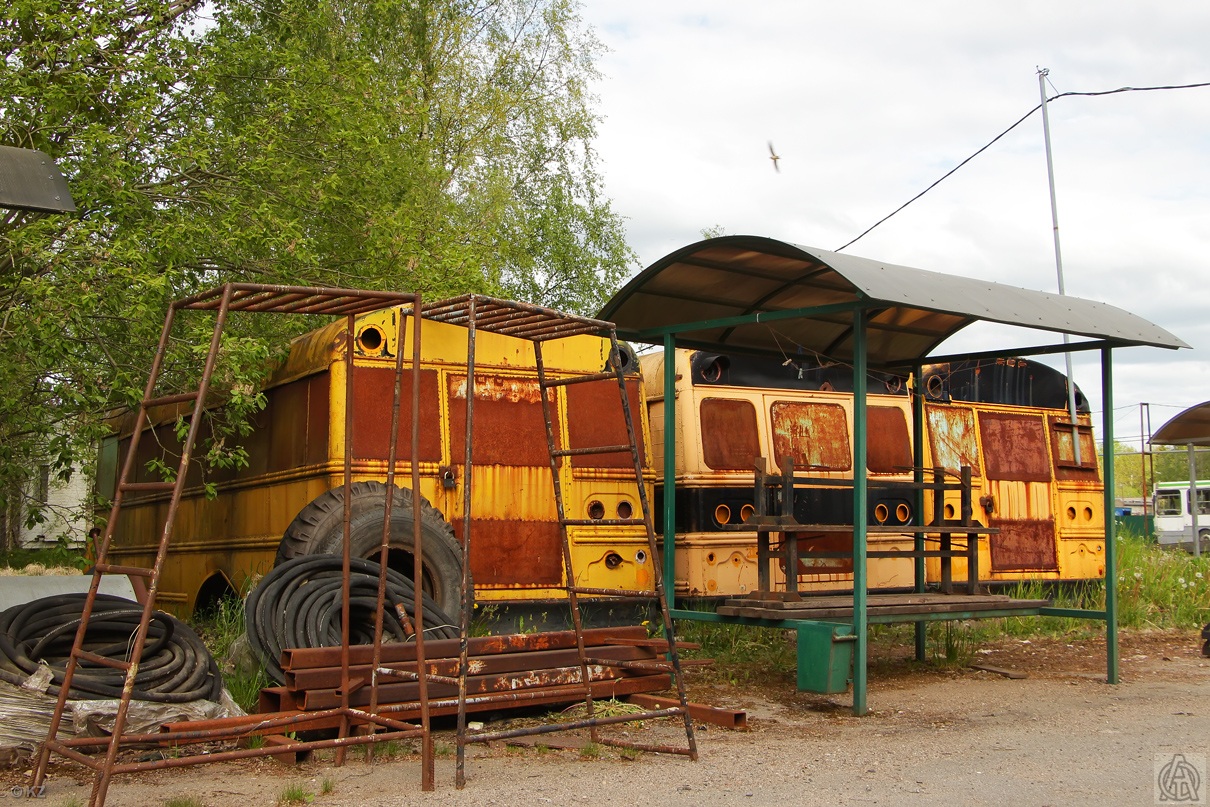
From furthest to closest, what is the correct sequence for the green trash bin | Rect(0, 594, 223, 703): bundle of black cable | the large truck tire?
the large truck tire, the green trash bin, Rect(0, 594, 223, 703): bundle of black cable

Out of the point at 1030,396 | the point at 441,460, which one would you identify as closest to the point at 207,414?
the point at 441,460

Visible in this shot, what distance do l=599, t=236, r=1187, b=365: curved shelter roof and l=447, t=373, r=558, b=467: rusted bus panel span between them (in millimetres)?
896

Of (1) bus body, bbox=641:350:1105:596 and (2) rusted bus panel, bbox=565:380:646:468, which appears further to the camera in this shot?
(1) bus body, bbox=641:350:1105:596

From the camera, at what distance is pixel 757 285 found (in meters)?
9.15

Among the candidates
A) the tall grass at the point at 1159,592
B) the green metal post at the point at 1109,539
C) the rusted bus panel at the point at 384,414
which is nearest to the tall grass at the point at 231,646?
the rusted bus panel at the point at 384,414

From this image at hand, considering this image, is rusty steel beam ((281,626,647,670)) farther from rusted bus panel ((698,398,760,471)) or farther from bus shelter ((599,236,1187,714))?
rusted bus panel ((698,398,760,471))

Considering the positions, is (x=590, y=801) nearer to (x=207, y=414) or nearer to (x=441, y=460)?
(x=441, y=460)

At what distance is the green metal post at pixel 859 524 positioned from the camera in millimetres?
7660

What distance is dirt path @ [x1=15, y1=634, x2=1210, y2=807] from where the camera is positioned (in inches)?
213

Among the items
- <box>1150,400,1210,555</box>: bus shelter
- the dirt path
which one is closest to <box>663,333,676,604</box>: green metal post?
the dirt path

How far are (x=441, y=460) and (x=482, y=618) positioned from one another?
121 cm

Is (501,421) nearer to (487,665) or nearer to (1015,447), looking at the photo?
(487,665)

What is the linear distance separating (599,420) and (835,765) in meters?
4.23

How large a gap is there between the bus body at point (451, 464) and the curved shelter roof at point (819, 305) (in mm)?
842
